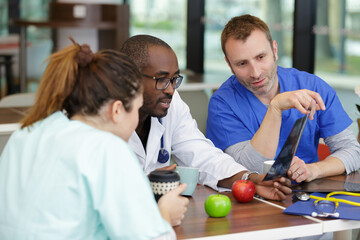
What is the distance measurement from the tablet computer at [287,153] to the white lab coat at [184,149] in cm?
21

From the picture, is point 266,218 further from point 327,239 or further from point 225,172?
point 327,239

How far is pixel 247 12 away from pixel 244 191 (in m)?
3.49

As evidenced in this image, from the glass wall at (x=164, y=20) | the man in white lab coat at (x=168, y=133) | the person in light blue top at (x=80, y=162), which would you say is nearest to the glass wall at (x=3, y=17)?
the glass wall at (x=164, y=20)

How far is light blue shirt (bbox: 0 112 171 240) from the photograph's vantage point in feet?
4.21

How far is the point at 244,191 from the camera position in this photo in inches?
71.0

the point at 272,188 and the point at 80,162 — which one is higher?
the point at 80,162

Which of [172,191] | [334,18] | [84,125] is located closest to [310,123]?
[172,191]

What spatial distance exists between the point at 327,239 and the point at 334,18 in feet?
6.92

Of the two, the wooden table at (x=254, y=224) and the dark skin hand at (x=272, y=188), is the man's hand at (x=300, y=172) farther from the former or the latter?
the wooden table at (x=254, y=224)

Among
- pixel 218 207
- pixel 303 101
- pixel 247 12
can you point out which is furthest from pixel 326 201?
pixel 247 12

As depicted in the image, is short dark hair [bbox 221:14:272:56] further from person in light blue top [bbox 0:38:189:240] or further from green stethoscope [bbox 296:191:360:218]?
person in light blue top [bbox 0:38:189:240]

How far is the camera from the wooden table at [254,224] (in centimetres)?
154

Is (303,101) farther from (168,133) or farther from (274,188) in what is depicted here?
(168,133)

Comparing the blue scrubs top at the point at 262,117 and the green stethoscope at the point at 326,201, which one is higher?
the blue scrubs top at the point at 262,117
